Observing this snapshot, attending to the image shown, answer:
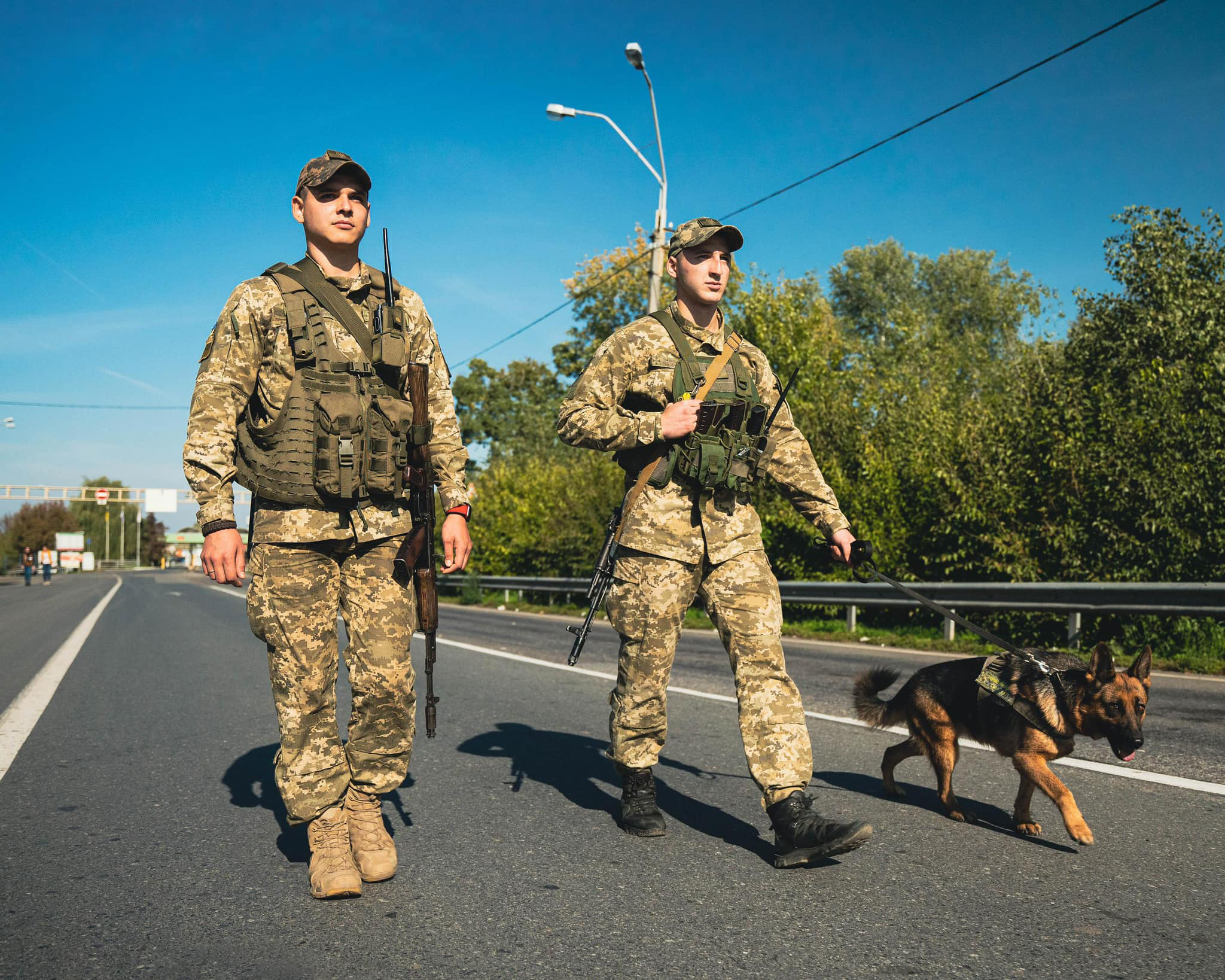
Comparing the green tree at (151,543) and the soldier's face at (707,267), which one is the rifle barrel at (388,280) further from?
the green tree at (151,543)

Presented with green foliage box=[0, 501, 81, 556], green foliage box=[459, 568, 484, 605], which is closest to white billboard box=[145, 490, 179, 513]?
green foliage box=[0, 501, 81, 556]

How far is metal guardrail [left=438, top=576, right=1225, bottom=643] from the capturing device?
9.07 meters

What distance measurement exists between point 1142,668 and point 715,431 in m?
1.76

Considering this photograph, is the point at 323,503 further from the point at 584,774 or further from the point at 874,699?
the point at 874,699

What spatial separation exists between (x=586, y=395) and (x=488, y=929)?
1.97m

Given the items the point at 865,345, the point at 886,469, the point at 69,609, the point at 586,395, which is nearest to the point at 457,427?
the point at 586,395

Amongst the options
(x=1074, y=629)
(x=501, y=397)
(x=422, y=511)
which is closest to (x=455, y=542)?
(x=422, y=511)

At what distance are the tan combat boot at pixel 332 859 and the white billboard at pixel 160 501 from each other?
106m

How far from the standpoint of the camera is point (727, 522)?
3764mm

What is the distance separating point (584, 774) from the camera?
488cm

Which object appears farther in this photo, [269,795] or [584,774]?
[584,774]

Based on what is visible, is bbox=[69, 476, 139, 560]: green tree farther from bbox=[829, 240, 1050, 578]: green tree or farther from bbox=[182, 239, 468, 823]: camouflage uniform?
bbox=[182, 239, 468, 823]: camouflage uniform

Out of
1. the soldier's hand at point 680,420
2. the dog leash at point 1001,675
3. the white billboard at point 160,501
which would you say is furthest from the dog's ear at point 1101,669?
the white billboard at point 160,501

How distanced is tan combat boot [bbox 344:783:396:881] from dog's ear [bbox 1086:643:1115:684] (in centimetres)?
254
